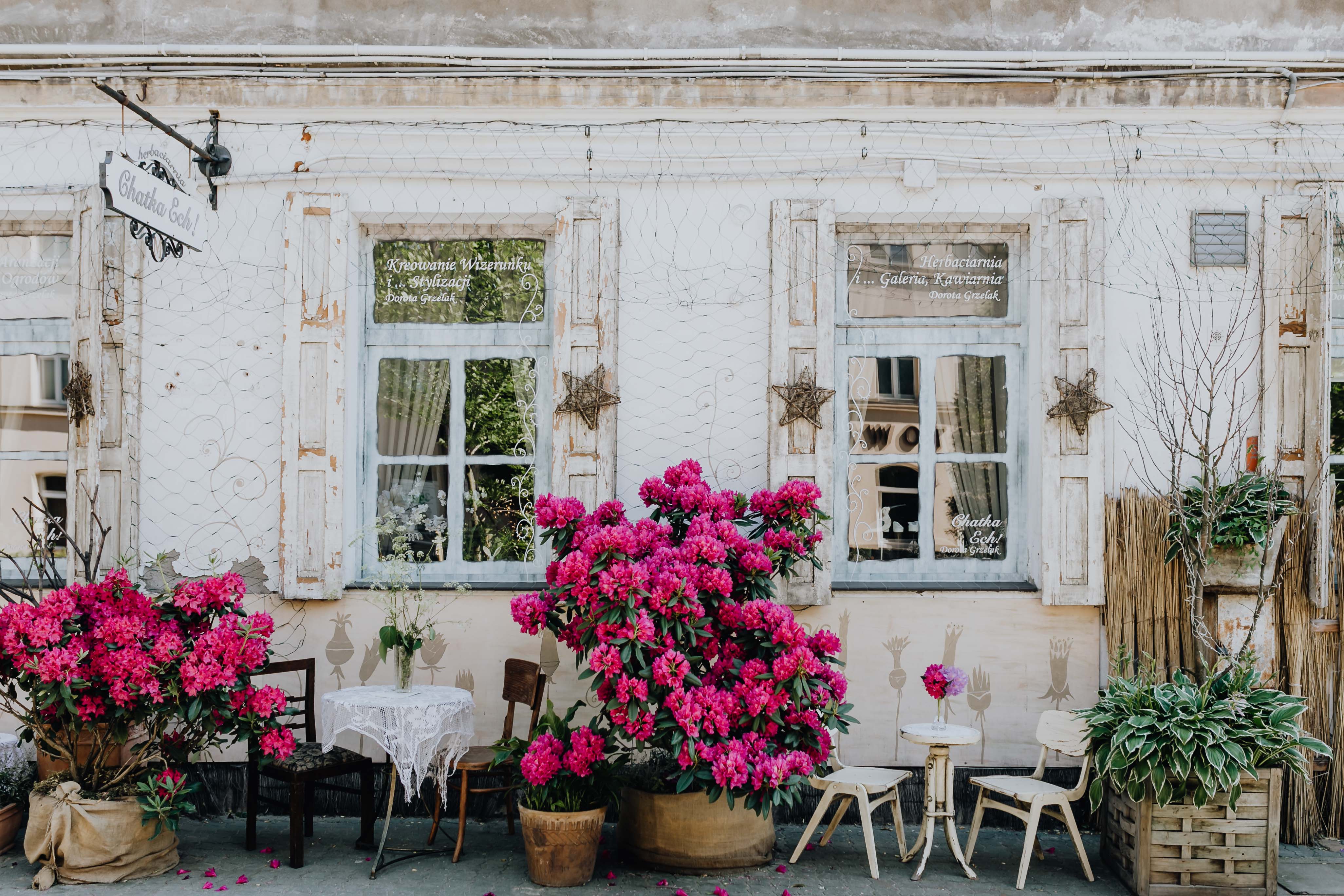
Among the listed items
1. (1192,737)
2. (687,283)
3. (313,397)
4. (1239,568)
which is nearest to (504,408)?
(313,397)

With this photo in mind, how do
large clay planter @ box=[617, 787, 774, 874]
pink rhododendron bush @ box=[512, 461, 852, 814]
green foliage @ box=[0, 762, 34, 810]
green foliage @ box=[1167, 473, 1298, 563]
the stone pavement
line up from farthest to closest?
green foliage @ box=[1167, 473, 1298, 563]
green foliage @ box=[0, 762, 34, 810]
large clay planter @ box=[617, 787, 774, 874]
the stone pavement
pink rhododendron bush @ box=[512, 461, 852, 814]

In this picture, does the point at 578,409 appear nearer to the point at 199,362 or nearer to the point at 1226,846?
the point at 199,362

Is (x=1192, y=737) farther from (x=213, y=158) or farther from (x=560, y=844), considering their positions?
(x=213, y=158)

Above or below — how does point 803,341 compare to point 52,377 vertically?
above

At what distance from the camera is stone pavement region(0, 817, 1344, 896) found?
4.07 meters

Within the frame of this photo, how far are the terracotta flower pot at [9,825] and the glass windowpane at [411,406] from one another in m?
2.16

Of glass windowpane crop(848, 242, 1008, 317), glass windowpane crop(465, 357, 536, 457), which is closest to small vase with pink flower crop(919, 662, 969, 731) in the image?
glass windowpane crop(848, 242, 1008, 317)

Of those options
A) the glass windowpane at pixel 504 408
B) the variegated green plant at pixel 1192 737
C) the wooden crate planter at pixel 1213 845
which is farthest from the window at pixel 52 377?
the wooden crate planter at pixel 1213 845

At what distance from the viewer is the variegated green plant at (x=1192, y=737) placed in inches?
156

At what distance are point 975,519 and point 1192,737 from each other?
4.88ft

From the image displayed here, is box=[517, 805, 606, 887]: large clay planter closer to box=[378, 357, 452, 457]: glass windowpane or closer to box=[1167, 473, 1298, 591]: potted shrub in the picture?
box=[378, 357, 452, 457]: glass windowpane

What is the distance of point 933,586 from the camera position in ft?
16.4

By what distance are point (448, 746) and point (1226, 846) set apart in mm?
3077

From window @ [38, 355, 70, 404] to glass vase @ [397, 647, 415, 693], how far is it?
7.81 ft
